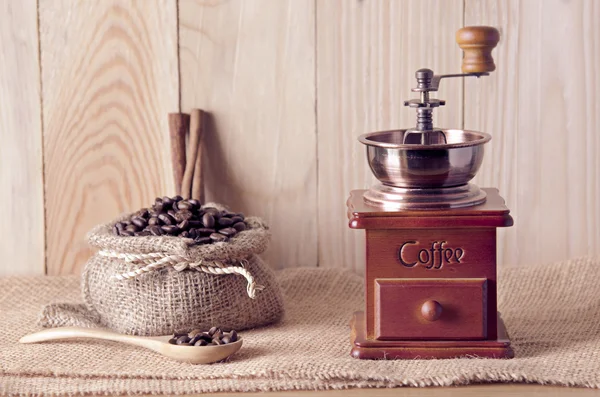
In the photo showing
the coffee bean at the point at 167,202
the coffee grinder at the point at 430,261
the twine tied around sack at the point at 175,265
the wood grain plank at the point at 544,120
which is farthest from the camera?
the wood grain plank at the point at 544,120

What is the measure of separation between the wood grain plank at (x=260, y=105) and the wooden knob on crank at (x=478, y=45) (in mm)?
491

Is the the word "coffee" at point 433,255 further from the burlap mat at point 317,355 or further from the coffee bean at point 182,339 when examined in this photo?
the coffee bean at point 182,339

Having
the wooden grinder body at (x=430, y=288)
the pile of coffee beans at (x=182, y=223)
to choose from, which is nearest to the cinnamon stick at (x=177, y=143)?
the pile of coffee beans at (x=182, y=223)

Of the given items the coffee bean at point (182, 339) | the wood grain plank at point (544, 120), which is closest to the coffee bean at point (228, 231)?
the coffee bean at point (182, 339)

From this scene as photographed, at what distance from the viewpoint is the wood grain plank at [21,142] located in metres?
1.85

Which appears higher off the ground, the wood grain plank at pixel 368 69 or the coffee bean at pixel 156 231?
the wood grain plank at pixel 368 69

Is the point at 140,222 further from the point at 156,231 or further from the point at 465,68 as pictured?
the point at 465,68

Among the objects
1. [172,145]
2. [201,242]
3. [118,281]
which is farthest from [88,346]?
[172,145]

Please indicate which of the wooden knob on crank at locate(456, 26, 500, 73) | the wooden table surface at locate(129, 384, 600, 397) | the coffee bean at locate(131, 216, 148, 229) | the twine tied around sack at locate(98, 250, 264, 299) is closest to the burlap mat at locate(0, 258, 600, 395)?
the wooden table surface at locate(129, 384, 600, 397)

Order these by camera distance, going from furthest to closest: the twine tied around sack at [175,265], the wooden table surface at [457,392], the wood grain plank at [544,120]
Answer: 1. the wood grain plank at [544,120]
2. the twine tied around sack at [175,265]
3. the wooden table surface at [457,392]

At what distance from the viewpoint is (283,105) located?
186 cm

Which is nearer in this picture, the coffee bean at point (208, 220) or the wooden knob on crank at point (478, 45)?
the wooden knob on crank at point (478, 45)

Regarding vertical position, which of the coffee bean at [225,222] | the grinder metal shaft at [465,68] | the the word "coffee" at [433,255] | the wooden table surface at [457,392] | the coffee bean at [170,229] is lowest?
the wooden table surface at [457,392]

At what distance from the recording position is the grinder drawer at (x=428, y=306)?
139 cm
